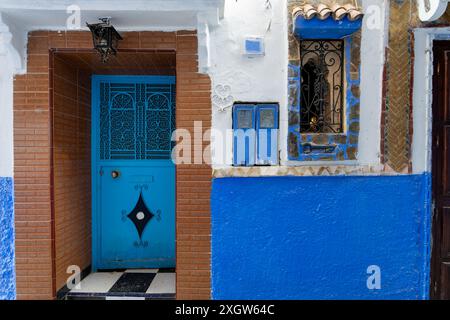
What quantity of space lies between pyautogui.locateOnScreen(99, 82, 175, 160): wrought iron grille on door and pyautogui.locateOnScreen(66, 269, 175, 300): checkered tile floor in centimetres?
148

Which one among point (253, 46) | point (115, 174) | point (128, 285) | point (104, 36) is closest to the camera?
point (104, 36)

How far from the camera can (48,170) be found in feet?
10.3

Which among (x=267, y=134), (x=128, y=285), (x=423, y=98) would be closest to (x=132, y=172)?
(x=128, y=285)

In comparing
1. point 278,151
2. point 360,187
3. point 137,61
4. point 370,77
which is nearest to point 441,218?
point 360,187

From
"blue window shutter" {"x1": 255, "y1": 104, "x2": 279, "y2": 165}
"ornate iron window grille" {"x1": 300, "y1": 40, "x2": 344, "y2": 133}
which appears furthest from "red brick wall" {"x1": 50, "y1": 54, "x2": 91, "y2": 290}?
"ornate iron window grille" {"x1": 300, "y1": 40, "x2": 344, "y2": 133}

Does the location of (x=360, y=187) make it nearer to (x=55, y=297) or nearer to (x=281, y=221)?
(x=281, y=221)

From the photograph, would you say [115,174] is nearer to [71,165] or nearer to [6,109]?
[71,165]

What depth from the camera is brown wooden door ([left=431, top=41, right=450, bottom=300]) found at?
10.4 feet

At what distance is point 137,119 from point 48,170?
1229 mm

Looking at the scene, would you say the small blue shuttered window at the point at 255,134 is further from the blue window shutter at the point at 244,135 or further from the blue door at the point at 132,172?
the blue door at the point at 132,172

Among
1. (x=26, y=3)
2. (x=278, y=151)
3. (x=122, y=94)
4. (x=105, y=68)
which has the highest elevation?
(x=26, y=3)

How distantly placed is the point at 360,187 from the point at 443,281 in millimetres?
1360

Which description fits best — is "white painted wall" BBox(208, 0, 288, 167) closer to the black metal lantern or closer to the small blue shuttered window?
the small blue shuttered window

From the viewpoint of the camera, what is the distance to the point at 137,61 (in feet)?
11.3
